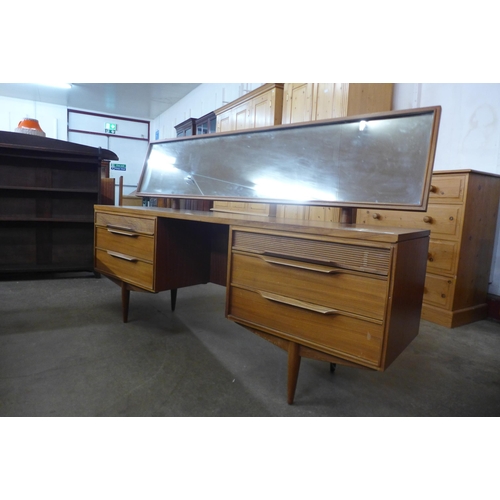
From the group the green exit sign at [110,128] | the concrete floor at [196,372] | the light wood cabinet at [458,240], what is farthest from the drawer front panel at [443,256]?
the green exit sign at [110,128]

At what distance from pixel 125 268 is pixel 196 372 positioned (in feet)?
2.41

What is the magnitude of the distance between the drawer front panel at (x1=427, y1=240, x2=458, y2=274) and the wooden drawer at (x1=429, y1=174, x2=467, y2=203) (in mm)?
279

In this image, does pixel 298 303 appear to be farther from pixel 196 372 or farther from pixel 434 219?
pixel 434 219

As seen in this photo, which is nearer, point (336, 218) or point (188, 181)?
point (188, 181)

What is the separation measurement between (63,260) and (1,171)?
896 mm

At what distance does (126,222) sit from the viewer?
6.38 feet

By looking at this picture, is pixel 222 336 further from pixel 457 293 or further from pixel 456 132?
pixel 456 132

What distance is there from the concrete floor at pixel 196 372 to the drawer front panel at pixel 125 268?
325mm

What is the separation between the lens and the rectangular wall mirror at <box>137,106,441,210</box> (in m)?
1.23

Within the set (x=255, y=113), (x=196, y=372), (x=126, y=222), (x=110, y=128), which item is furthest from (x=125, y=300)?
(x=110, y=128)

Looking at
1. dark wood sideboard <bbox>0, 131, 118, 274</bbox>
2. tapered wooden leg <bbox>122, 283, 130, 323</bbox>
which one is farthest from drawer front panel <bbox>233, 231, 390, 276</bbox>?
dark wood sideboard <bbox>0, 131, 118, 274</bbox>

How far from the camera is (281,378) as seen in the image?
1.58 metres

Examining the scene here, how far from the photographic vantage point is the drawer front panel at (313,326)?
3.44ft
